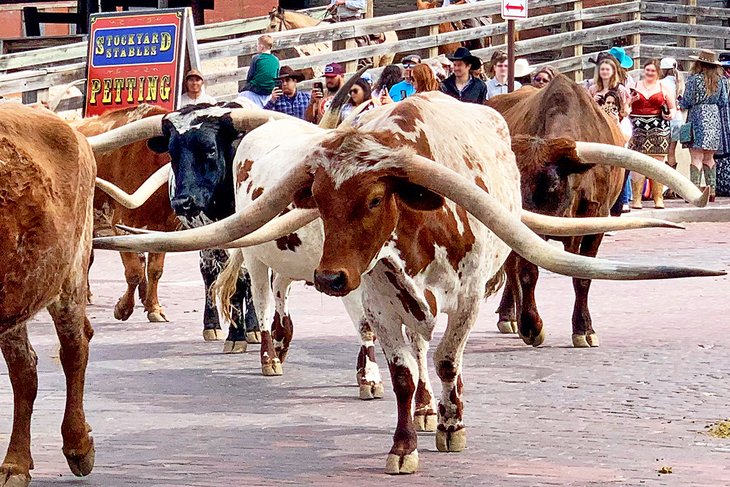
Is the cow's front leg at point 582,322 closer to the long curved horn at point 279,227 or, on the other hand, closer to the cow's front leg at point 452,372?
the cow's front leg at point 452,372

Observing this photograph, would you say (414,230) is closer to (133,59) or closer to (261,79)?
(261,79)

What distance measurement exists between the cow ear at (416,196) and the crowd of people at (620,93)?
7.81 metres

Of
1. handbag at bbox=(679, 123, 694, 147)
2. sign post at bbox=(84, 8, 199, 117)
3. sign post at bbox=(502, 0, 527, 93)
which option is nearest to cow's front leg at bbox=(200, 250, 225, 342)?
sign post at bbox=(84, 8, 199, 117)

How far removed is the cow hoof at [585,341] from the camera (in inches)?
396

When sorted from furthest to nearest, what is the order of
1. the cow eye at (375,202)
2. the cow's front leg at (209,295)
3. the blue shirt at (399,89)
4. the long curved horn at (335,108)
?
1. the blue shirt at (399,89)
2. the cow's front leg at (209,295)
3. the long curved horn at (335,108)
4. the cow eye at (375,202)

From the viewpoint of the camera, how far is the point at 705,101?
64.8 feet

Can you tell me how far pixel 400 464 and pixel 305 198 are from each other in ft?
4.02

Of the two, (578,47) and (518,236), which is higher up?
(518,236)

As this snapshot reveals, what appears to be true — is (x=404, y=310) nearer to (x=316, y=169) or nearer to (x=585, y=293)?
(x=316, y=169)

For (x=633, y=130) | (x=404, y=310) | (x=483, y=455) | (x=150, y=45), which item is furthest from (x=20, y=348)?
(x=633, y=130)

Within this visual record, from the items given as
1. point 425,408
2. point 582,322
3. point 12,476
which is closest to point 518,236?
point 425,408

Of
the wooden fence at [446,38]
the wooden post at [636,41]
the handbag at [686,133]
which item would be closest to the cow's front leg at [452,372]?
the wooden fence at [446,38]

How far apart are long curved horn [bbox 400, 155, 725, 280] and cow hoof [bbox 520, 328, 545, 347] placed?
156 inches

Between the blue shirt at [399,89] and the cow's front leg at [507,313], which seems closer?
the cow's front leg at [507,313]
